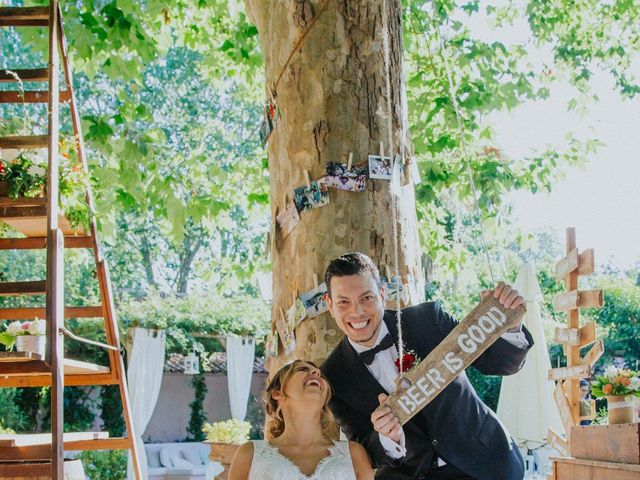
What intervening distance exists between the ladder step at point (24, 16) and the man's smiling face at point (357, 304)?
2.32m

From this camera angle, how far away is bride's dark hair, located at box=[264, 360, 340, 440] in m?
2.87

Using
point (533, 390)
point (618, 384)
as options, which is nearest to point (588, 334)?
point (533, 390)

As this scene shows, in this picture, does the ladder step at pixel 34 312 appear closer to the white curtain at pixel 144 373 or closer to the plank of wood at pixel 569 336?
the plank of wood at pixel 569 336

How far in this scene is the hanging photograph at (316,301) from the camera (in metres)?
3.49

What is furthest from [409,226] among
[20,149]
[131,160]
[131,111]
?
[131,111]

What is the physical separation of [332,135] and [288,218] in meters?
0.44

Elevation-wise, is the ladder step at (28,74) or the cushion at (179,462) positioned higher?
the ladder step at (28,74)

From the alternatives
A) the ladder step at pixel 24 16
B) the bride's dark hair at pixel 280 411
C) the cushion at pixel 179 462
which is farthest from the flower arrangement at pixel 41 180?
the cushion at pixel 179 462

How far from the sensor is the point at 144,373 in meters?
15.9

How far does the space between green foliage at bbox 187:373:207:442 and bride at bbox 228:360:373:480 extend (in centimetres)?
1456

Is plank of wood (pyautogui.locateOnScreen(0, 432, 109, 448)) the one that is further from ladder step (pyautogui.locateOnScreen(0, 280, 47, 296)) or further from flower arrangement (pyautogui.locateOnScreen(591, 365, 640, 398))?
flower arrangement (pyautogui.locateOnScreen(591, 365, 640, 398))

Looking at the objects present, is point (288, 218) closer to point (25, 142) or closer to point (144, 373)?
point (25, 142)

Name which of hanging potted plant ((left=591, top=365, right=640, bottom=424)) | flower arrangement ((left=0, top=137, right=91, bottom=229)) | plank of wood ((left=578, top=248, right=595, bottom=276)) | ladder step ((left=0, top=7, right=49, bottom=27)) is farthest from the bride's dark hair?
plank of wood ((left=578, top=248, right=595, bottom=276))

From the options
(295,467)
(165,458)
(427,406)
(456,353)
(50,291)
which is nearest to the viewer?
(456,353)
